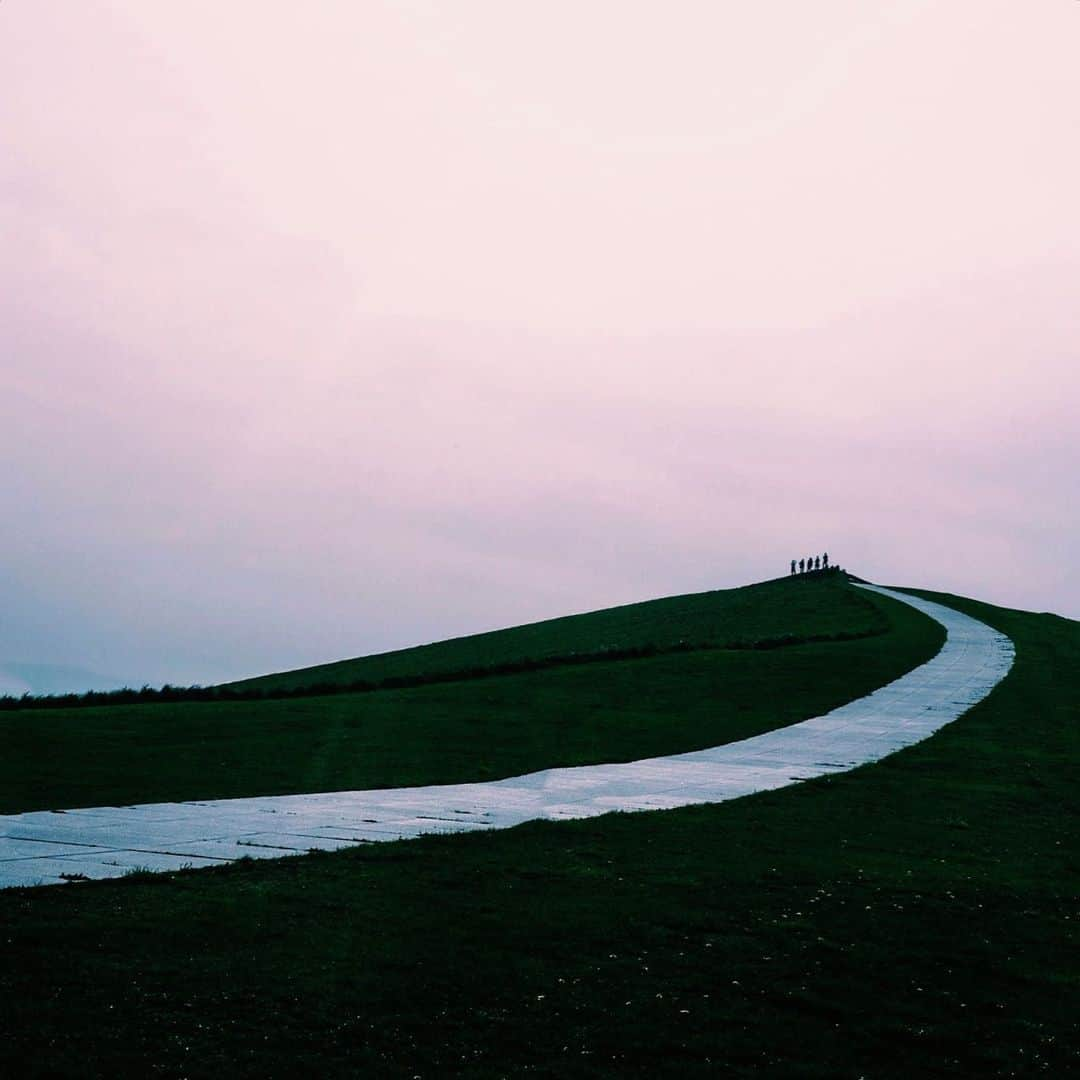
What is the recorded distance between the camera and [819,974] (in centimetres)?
969

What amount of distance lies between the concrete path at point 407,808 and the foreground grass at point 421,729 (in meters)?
1.09

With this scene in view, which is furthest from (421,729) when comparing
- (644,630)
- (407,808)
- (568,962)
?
(644,630)

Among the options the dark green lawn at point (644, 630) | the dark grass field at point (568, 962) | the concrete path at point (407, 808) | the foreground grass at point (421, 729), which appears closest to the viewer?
the dark grass field at point (568, 962)

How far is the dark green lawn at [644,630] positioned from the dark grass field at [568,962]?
39.4 m

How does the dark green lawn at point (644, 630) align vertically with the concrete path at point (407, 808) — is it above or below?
above

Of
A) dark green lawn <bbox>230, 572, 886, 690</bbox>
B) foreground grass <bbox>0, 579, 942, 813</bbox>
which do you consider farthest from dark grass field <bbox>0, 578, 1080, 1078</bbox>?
dark green lawn <bbox>230, 572, 886, 690</bbox>

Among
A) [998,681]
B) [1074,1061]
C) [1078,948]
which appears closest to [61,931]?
[1074,1061]

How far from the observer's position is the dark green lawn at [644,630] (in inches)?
2396

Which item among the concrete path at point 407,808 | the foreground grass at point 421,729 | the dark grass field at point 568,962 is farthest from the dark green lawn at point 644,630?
the dark grass field at point 568,962

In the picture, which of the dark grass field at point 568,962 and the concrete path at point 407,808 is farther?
the concrete path at point 407,808

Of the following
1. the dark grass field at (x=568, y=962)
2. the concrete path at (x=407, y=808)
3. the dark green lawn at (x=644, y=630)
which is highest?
the dark green lawn at (x=644, y=630)

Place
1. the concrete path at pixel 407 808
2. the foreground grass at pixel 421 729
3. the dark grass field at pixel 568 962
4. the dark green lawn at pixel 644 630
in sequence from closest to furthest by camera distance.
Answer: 1. the dark grass field at pixel 568 962
2. the concrete path at pixel 407 808
3. the foreground grass at pixel 421 729
4. the dark green lawn at pixel 644 630

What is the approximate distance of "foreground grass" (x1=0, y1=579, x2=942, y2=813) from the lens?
65.3 feet

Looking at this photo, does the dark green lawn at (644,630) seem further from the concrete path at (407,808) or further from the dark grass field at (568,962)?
the dark grass field at (568,962)
